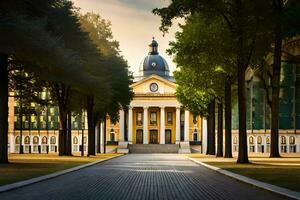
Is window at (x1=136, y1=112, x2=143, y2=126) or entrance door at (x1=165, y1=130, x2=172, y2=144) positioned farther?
A: window at (x1=136, y1=112, x2=143, y2=126)

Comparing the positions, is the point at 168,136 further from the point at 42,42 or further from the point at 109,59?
the point at 42,42

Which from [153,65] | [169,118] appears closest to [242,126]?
[169,118]

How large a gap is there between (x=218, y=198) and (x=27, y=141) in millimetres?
118524

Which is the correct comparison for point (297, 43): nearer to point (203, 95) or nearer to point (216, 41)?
point (203, 95)

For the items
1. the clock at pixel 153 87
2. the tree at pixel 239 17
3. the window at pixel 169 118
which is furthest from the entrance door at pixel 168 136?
the tree at pixel 239 17

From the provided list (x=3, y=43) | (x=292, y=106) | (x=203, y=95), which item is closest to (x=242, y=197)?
(x=3, y=43)

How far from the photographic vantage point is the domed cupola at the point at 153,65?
152 m

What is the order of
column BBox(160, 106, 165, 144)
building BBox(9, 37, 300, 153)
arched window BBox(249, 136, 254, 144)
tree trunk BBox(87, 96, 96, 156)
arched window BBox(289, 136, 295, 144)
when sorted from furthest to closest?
column BBox(160, 106, 165, 144), building BBox(9, 37, 300, 153), arched window BBox(249, 136, 254, 144), arched window BBox(289, 136, 295, 144), tree trunk BBox(87, 96, 96, 156)

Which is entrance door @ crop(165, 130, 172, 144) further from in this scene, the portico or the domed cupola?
the domed cupola

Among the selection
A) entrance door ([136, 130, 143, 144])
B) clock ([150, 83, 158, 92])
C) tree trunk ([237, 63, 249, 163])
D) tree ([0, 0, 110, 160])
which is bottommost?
entrance door ([136, 130, 143, 144])

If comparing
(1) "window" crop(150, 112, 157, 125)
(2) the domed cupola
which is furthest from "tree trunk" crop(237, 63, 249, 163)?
(2) the domed cupola

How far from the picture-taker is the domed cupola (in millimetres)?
152500

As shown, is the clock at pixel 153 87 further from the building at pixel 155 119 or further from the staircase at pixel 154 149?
Result: the staircase at pixel 154 149

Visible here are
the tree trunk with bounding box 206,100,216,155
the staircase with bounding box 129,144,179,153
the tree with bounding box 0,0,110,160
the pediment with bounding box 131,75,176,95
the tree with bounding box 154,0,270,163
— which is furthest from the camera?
the pediment with bounding box 131,75,176,95
